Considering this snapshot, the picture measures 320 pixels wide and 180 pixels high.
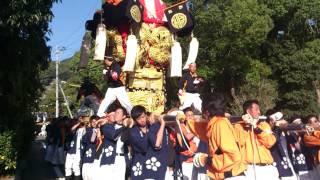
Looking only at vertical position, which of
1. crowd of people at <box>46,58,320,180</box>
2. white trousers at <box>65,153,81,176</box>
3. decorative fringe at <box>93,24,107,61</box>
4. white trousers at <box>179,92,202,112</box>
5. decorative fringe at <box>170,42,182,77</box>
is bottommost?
white trousers at <box>65,153,81,176</box>

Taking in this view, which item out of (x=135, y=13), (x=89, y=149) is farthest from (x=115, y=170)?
(x=135, y=13)

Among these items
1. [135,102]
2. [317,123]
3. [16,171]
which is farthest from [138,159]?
[16,171]

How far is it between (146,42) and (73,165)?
13.7ft

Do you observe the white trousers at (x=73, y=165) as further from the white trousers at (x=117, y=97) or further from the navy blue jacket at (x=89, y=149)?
the white trousers at (x=117, y=97)

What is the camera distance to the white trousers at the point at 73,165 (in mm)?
12059

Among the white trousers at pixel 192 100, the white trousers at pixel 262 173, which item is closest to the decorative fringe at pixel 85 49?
the white trousers at pixel 192 100

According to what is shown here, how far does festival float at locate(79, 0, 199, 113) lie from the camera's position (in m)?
9.68

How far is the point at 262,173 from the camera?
597 cm

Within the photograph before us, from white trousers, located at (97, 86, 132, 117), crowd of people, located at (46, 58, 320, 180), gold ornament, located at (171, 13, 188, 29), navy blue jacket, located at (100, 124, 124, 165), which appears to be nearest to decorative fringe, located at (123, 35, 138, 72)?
white trousers, located at (97, 86, 132, 117)

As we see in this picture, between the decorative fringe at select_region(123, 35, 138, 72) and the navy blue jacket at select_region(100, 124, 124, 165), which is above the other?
the decorative fringe at select_region(123, 35, 138, 72)

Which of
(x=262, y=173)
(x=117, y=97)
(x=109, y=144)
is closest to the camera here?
(x=262, y=173)

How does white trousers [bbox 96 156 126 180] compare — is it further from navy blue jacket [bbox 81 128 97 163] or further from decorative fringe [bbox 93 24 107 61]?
decorative fringe [bbox 93 24 107 61]

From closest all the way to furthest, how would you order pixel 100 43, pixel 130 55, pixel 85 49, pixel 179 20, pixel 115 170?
pixel 115 170 → pixel 130 55 → pixel 100 43 → pixel 179 20 → pixel 85 49

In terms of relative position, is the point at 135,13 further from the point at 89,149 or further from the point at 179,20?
the point at 89,149
